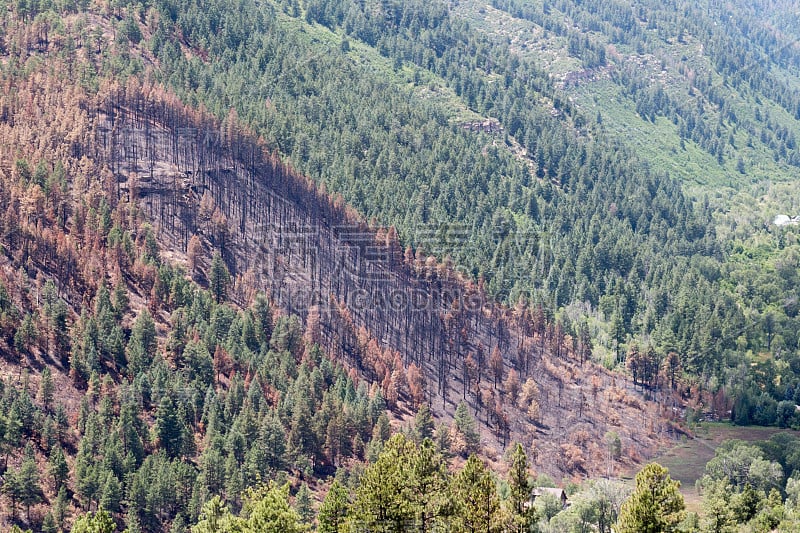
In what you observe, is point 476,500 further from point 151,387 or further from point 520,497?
point 151,387

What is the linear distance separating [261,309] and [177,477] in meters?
50.5

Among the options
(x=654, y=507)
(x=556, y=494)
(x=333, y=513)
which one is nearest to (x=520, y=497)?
(x=654, y=507)

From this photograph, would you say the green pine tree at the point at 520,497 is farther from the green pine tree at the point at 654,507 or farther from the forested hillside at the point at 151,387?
the forested hillside at the point at 151,387

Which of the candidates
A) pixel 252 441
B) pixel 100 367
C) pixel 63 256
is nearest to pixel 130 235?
pixel 63 256

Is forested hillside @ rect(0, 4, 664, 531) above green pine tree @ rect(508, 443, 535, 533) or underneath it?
underneath

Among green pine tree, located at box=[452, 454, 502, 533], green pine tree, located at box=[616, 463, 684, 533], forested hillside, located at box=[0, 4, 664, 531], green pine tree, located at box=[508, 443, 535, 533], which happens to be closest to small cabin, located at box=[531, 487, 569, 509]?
forested hillside, located at box=[0, 4, 664, 531]

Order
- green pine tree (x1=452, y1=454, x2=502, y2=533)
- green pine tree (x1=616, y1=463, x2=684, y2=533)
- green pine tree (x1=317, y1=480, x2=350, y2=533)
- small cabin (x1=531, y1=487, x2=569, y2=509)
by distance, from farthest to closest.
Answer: small cabin (x1=531, y1=487, x2=569, y2=509) → green pine tree (x1=317, y1=480, x2=350, y2=533) → green pine tree (x1=452, y1=454, x2=502, y2=533) → green pine tree (x1=616, y1=463, x2=684, y2=533)

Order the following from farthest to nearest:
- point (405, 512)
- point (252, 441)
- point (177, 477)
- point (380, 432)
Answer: point (380, 432)
point (252, 441)
point (177, 477)
point (405, 512)

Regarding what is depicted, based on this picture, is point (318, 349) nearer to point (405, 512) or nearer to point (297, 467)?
point (297, 467)

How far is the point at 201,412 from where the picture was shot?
166875 mm

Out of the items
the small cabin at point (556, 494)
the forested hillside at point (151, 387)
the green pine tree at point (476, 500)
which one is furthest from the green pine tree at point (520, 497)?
the small cabin at point (556, 494)

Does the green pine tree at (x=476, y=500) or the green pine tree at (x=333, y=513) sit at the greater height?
the green pine tree at (x=476, y=500)

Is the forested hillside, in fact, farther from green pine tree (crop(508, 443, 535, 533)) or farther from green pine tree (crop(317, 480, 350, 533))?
green pine tree (crop(508, 443, 535, 533))

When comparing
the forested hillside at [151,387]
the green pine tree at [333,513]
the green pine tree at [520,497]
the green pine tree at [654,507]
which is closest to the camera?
the green pine tree at [654,507]
